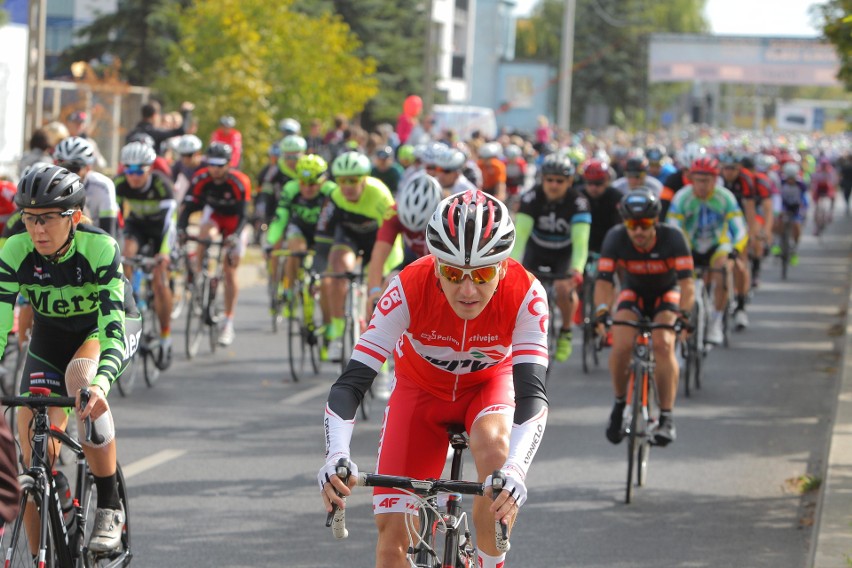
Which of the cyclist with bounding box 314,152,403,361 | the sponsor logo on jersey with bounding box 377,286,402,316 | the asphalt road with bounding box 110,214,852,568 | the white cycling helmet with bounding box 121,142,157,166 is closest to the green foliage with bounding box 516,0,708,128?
the asphalt road with bounding box 110,214,852,568

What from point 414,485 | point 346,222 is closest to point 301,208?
point 346,222

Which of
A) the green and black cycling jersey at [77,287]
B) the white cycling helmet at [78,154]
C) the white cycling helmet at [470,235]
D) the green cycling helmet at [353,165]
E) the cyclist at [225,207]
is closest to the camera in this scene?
the white cycling helmet at [470,235]

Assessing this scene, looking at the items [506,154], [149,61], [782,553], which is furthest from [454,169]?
[149,61]

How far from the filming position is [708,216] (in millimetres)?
13164

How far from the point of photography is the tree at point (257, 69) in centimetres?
2573

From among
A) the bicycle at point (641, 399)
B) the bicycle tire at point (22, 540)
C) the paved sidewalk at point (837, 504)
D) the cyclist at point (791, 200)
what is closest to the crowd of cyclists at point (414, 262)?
the bicycle at point (641, 399)

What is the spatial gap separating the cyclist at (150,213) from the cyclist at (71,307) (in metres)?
6.03

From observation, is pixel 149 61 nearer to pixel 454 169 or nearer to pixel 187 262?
pixel 187 262

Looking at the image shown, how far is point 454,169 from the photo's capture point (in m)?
12.3

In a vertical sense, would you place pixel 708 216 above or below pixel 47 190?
below

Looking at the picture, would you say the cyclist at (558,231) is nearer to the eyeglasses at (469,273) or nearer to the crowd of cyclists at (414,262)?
the crowd of cyclists at (414,262)

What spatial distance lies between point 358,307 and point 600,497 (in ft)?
12.7

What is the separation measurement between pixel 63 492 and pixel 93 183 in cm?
498

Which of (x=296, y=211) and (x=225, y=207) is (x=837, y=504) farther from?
(x=225, y=207)
